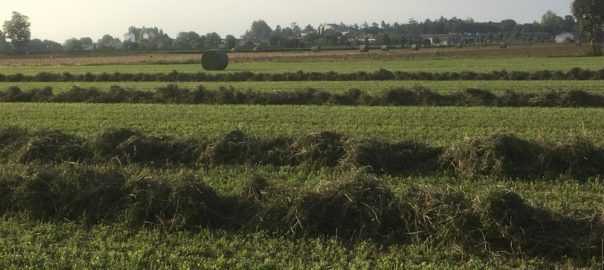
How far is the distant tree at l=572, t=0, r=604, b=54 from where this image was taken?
8394cm

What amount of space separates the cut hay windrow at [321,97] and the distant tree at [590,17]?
71.4 m

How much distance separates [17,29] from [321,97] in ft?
524

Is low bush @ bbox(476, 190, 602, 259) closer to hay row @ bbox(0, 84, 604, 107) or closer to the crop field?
the crop field

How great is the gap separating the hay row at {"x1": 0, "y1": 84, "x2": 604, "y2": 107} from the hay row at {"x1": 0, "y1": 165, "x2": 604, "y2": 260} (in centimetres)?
1389

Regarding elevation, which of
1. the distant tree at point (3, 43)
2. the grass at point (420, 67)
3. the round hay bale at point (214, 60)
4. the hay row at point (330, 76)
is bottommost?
the grass at point (420, 67)

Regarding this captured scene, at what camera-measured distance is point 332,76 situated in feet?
119

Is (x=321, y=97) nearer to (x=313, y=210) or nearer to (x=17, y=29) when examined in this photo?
(x=313, y=210)

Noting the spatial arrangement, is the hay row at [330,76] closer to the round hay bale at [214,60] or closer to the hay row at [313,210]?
the round hay bale at [214,60]

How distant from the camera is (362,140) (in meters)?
12.1

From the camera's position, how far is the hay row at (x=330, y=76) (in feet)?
105

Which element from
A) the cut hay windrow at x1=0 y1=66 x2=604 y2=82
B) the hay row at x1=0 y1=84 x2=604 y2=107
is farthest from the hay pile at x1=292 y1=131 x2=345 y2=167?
the cut hay windrow at x1=0 y1=66 x2=604 y2=82

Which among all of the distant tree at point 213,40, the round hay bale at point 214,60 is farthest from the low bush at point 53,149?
the distant tree at point 213,40

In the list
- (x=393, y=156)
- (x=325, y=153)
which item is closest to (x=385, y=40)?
(x=325, y=153)

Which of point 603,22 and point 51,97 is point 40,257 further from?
point 603,22
